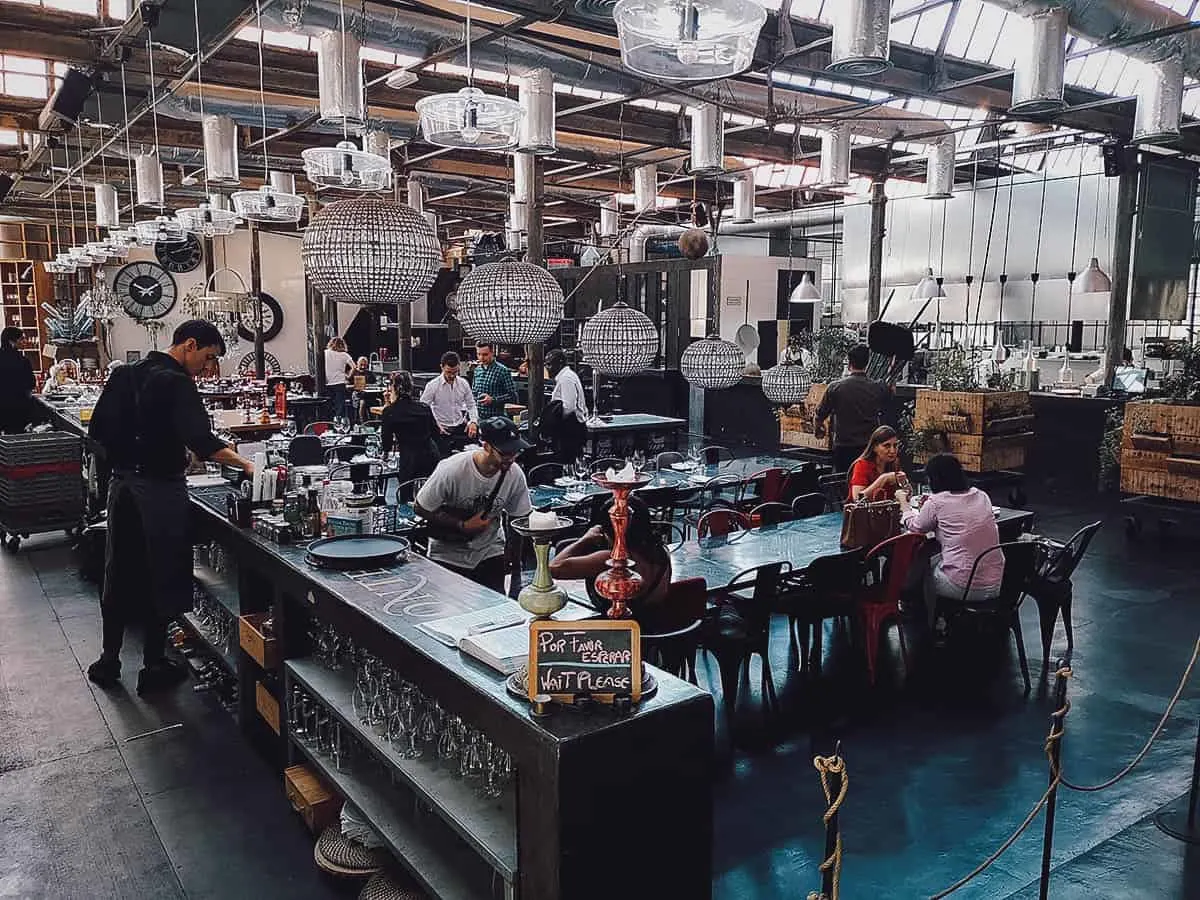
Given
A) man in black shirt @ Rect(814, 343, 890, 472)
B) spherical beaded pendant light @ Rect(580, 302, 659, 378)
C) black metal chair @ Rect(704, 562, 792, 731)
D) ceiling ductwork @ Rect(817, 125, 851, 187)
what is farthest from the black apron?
ceiling ductwork @ Rect(817, 125, 851, 187)

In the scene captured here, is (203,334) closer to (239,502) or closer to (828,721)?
(239,502)

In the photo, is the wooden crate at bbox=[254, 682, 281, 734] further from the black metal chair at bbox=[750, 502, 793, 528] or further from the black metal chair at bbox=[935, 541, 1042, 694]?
the black metal chair at bbox=[935, 541, 1042, 694]

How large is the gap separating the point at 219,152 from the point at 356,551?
4.01m

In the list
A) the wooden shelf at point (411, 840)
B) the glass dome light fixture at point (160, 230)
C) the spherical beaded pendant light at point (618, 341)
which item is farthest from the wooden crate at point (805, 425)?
the wooden shelf at point (411, 840)

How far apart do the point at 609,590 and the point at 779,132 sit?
33.1 feet

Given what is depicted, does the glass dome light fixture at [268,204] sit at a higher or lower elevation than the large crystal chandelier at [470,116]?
lower

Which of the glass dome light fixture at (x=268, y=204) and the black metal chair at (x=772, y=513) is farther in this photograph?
the black metal chair at (x=772, y=513)

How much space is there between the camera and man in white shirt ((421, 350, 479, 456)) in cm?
970

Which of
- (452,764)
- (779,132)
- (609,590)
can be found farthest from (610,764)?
(779,132)

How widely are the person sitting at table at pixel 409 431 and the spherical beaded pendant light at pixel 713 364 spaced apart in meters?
2.30

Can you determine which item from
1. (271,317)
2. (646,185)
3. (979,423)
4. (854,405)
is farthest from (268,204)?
(271,317)

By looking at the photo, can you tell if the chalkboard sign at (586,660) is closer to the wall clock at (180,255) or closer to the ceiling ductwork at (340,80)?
the ceiling ductwork at (340,80)

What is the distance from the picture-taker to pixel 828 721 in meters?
4.50

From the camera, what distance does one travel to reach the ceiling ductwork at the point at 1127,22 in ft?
17.8
